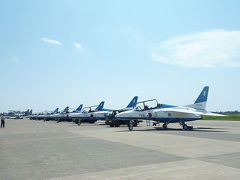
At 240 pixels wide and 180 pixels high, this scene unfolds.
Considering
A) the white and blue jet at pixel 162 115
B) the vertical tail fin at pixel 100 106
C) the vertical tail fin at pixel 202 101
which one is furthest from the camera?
the vertical tail fin at pixel 100 106

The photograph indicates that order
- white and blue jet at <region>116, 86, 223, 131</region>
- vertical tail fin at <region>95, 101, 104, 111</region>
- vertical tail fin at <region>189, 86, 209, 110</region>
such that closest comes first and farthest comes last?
white and blue jet at <region>116, 86, 223, 131</region> < vertical tail fin at <region>189, 86, 209, 110</region> < vertical tail fin at <region>95, 101, 104, 111</region>

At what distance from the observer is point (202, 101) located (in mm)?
28531

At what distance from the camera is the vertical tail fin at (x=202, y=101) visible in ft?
93.2

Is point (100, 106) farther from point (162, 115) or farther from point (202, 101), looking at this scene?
point (202, 101)

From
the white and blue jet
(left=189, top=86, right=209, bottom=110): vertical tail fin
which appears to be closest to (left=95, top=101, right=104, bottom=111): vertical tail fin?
the white and blue jet

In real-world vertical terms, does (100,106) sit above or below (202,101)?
below

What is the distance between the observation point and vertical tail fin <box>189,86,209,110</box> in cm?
2842

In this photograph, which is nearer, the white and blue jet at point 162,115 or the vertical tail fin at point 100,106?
the white and blue jet at point 162,115

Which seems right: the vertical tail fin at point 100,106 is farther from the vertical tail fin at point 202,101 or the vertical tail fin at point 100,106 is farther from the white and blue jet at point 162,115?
the vertical tail fin at point 202,101

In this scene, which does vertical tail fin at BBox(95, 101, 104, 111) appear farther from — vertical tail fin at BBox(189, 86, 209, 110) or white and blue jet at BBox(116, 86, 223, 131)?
vertical tail fin at BBox(189, 86, 209, 110)

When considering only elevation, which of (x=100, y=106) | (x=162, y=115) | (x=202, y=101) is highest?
(x=202, y=101)

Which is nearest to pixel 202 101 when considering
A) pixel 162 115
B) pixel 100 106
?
pixel 162 115

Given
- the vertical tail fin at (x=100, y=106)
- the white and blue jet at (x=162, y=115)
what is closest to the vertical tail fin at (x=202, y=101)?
the white and blue jet at (x=162, y=115)

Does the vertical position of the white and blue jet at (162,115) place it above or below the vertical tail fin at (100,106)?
below
